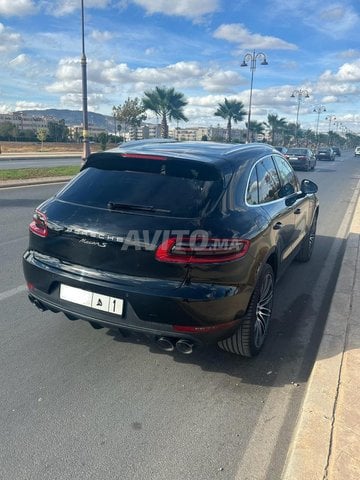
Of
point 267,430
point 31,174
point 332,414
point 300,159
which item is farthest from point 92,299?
point 300,159

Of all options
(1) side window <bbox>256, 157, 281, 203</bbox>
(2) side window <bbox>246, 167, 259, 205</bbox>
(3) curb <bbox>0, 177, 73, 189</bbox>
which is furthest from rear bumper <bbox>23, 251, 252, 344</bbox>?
(3) curb <bbox>0, 177, 73, 189</bbox>

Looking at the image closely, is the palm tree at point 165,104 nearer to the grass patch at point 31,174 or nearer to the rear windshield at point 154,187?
the grass patch at point 31,174

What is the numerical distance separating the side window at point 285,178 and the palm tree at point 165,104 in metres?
40.7

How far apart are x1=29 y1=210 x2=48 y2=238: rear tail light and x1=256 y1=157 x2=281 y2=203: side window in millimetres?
1770

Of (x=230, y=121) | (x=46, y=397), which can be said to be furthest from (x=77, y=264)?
(x=230, y=121)

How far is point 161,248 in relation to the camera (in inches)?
108

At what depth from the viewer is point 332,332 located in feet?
12.3

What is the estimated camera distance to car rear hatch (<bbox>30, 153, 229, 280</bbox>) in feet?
9.09

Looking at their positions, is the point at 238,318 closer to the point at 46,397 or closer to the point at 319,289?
the point at 46,397

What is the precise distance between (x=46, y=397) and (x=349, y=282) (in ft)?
12.4

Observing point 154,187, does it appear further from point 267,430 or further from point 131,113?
point 131,113

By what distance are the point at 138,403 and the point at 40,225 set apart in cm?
154

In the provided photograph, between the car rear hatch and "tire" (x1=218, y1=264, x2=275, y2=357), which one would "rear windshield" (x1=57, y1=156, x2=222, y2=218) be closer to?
the car rear hatch

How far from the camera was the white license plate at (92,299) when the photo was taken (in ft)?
9.45
